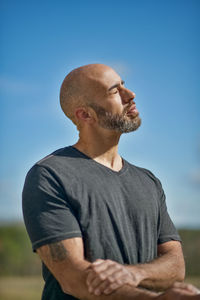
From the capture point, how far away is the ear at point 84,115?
3098mm

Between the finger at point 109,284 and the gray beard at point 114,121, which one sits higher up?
the gray beard at point 114,121

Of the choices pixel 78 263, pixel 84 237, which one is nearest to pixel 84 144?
pixel 84 237

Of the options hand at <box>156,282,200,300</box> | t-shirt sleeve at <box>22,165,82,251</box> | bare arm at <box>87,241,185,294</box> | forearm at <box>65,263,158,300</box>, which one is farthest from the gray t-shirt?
hand at <box>156,282,200,300</box>

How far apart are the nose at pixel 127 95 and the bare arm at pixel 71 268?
1036 mm

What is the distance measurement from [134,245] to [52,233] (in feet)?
1.89

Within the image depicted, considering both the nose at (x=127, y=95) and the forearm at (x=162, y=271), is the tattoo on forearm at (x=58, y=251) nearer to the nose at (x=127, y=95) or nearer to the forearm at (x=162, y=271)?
the forearm at (x=162, y=271)

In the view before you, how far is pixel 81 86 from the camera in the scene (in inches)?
121

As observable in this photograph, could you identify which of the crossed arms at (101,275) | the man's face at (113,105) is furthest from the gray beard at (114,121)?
the crossed arms at (101,275)

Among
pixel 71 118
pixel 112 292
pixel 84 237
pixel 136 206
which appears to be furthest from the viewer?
pixel 71 118

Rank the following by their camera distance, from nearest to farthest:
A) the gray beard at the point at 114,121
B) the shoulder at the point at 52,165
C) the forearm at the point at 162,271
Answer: the forearm at the point at 162,271
the shoulder at the point at 52,165
the gray beard at the point at 114,121

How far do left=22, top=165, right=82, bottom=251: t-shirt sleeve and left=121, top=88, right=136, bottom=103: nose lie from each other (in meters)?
0.75

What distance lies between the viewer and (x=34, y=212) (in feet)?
8.65

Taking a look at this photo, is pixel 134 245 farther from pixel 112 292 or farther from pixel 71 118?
pixel 71 118

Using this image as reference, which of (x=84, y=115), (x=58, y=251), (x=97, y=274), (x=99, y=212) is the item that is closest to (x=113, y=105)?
(x=84, y=115)
